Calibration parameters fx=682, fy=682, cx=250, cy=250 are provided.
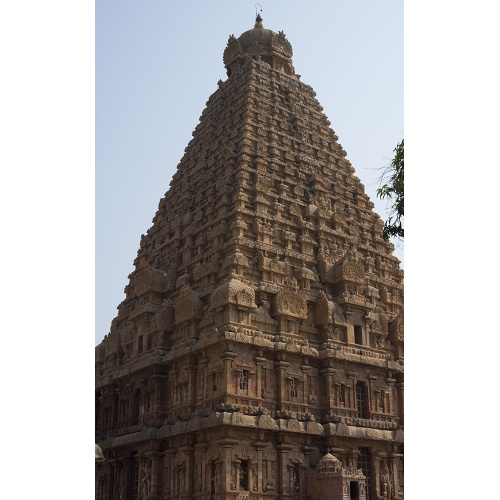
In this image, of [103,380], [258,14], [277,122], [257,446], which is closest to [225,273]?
[257,446]

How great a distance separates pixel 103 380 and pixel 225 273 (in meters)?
9.18

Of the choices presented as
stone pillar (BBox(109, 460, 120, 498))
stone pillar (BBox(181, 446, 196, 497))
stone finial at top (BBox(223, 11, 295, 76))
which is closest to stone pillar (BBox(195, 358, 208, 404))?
stone pillar (BBox(181, 446, 196, 497))

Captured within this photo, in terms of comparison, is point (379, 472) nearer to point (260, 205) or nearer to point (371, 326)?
point (371, 326)

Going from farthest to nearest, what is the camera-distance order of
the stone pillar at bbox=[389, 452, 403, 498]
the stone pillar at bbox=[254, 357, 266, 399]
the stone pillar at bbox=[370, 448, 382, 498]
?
the stone pillar at bbox=[389, 452, 403, 498] < the stone pillar at bbox=[370, 448, 382, 498] < the stone pillar at bbox=[254, 357, 266, 399]

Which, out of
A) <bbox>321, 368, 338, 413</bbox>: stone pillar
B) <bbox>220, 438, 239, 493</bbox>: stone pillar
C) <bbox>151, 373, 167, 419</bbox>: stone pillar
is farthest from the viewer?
<bbox>151, 373, 167, 419</bbox>: stone pillar

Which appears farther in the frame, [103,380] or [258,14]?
[258,14]

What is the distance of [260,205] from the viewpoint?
101 feet

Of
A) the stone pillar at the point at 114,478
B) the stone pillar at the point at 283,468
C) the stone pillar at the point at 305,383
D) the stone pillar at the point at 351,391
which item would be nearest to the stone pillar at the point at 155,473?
the stone pillar at the point at 114,478

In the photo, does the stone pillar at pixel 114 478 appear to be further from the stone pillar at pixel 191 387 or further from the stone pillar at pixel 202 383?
the stone pillar at pixel 202 383

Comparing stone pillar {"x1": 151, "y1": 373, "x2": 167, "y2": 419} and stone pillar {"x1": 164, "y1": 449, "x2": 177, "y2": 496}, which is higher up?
stone pillar {"x1": 151, "y1": 373, "x2": 167, "y2": 419}

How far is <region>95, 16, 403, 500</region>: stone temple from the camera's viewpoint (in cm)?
2503

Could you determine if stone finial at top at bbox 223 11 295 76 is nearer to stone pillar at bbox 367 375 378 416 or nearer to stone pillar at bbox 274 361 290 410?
stone pillar at bbox 367 375 378 416

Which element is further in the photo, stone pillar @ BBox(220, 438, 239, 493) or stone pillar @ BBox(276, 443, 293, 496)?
stone pillar @ BBox(276, 443, 293, 496)

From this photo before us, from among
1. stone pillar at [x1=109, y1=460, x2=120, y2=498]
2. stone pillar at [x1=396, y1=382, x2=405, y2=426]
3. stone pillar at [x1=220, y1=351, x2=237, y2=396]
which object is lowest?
stone pillar at [x1=109, y1=460, x2=120, y2=498]
